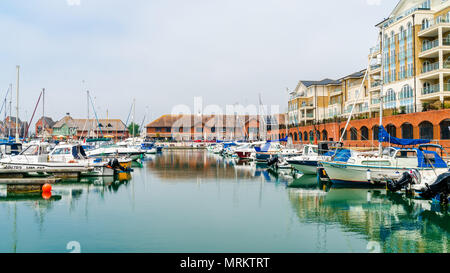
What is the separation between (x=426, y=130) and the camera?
3891 cm

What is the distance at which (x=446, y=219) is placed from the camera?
1698 cm

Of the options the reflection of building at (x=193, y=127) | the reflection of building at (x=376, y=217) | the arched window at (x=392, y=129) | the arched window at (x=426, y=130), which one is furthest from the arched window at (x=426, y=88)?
the reflection of building at (x=193, y=127)

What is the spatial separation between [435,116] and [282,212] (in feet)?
85.7

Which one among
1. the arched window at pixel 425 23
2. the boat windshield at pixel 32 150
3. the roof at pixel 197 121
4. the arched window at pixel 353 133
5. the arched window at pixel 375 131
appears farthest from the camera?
the roof at pixel 197 121

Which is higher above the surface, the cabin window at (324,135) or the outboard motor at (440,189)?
the cabin window at (324,135)

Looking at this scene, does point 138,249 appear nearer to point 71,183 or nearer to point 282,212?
point 282,212

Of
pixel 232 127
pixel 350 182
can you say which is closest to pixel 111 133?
pixel 232 127

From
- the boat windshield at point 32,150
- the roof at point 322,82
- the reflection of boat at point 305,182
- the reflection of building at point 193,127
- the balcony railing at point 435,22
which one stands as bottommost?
the reflection of boat at point 305,182

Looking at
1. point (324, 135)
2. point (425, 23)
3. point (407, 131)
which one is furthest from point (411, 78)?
point (324, 135)

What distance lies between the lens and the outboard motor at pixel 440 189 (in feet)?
61.4

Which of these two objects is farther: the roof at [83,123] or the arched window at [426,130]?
the roof at [83,123]

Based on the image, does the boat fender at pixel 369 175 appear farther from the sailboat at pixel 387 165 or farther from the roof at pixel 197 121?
the roof at pixel 197 121

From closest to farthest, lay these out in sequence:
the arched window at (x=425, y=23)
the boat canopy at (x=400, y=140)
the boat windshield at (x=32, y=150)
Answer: the boat canopy at (x=400, y=140) → the boat windshield at (x=32, y=150) → the arched window at (x=425, y=23)

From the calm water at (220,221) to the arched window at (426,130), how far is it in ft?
56.8
